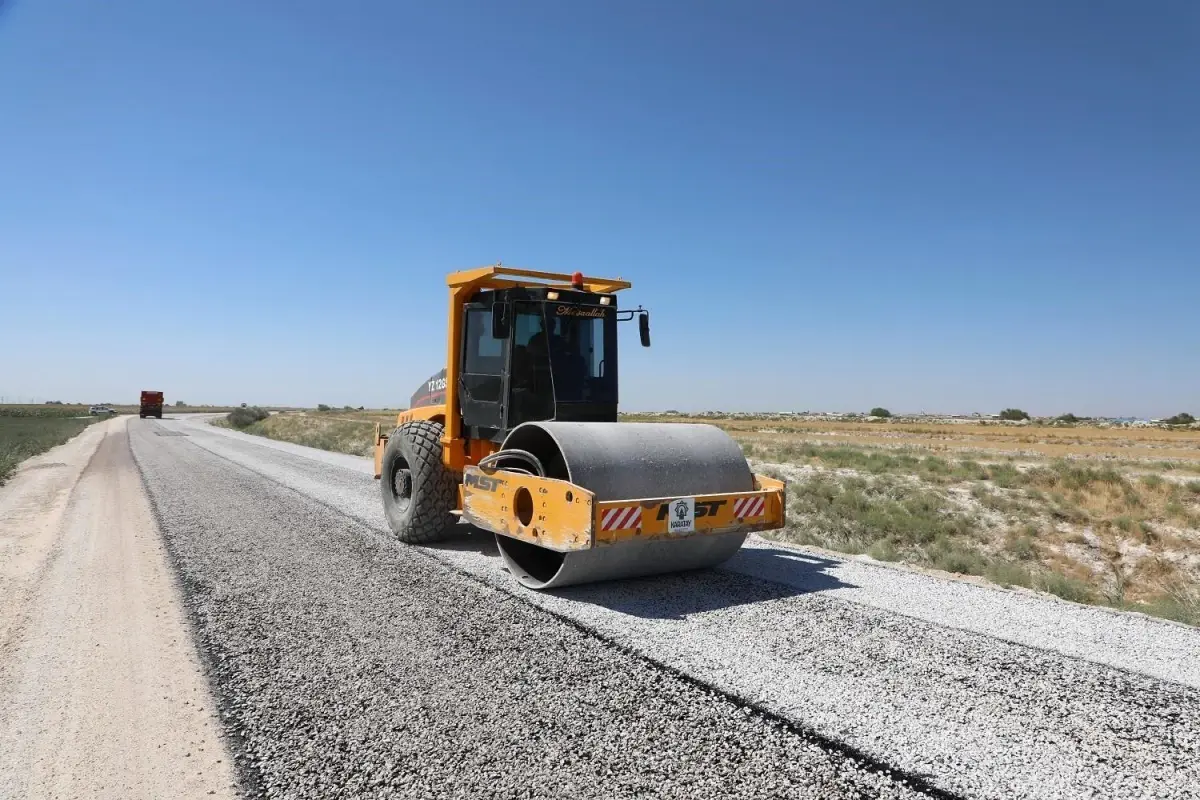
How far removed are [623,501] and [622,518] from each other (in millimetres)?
136

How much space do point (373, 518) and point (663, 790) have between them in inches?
310

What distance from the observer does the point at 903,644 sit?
15.8ft

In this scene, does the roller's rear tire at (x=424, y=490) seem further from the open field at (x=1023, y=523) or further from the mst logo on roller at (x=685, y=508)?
the open field at (x=1023, y=523)

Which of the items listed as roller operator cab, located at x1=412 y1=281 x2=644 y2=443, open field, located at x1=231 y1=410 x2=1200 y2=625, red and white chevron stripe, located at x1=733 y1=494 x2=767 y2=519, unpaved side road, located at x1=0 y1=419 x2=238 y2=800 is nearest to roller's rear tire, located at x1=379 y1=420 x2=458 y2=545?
roller operator cab, located at x1=412 y1=281 x2=644 y2=443

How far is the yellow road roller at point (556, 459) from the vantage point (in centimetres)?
586

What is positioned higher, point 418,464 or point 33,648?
point 418,464

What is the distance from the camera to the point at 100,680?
173 inches

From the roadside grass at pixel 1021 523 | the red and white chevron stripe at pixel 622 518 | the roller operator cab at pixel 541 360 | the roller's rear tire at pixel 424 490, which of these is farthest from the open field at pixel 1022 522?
the roller's rear tire at pixel 424 490

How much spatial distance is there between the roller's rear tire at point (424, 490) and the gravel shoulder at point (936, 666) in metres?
1.25

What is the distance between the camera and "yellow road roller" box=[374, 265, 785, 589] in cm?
586

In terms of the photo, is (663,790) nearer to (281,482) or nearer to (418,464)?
(418,464)

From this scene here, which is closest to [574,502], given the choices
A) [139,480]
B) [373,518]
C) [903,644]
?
[903,644]

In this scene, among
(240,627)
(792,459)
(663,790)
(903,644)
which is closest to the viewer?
(663,790)

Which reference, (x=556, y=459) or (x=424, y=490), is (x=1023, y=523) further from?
(x=424, y=490)
